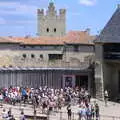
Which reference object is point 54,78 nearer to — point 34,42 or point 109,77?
point 109,77

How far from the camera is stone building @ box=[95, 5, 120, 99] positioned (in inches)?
2258

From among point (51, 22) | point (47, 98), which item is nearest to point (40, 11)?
point (51, 22)

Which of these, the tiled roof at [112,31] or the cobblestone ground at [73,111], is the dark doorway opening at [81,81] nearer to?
the tiled roof at [112,31]

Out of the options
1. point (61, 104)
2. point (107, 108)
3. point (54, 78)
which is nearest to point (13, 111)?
point (61, 104)

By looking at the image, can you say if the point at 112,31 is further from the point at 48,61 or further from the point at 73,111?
the point at 73,111

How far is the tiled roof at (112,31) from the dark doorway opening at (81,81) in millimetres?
4802

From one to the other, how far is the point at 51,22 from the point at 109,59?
70.7 metres

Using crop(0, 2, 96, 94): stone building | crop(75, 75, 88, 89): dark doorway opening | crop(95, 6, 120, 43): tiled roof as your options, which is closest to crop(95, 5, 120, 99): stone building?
crop(95, 6, 120, 43): tiled roof

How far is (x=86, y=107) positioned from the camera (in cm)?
4528

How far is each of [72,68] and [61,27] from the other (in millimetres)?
65414

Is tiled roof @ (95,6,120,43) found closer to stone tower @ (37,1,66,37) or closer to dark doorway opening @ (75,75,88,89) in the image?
dark doorway opening @ (75,75,88,89)

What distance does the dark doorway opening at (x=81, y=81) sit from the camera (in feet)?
198

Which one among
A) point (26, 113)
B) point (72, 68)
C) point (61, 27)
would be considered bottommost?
point (26, 113)

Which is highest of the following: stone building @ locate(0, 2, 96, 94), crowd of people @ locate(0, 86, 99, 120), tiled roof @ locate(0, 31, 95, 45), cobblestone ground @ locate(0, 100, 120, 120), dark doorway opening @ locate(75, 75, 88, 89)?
tiled roof @ locate(0, 31, 95, 45)
